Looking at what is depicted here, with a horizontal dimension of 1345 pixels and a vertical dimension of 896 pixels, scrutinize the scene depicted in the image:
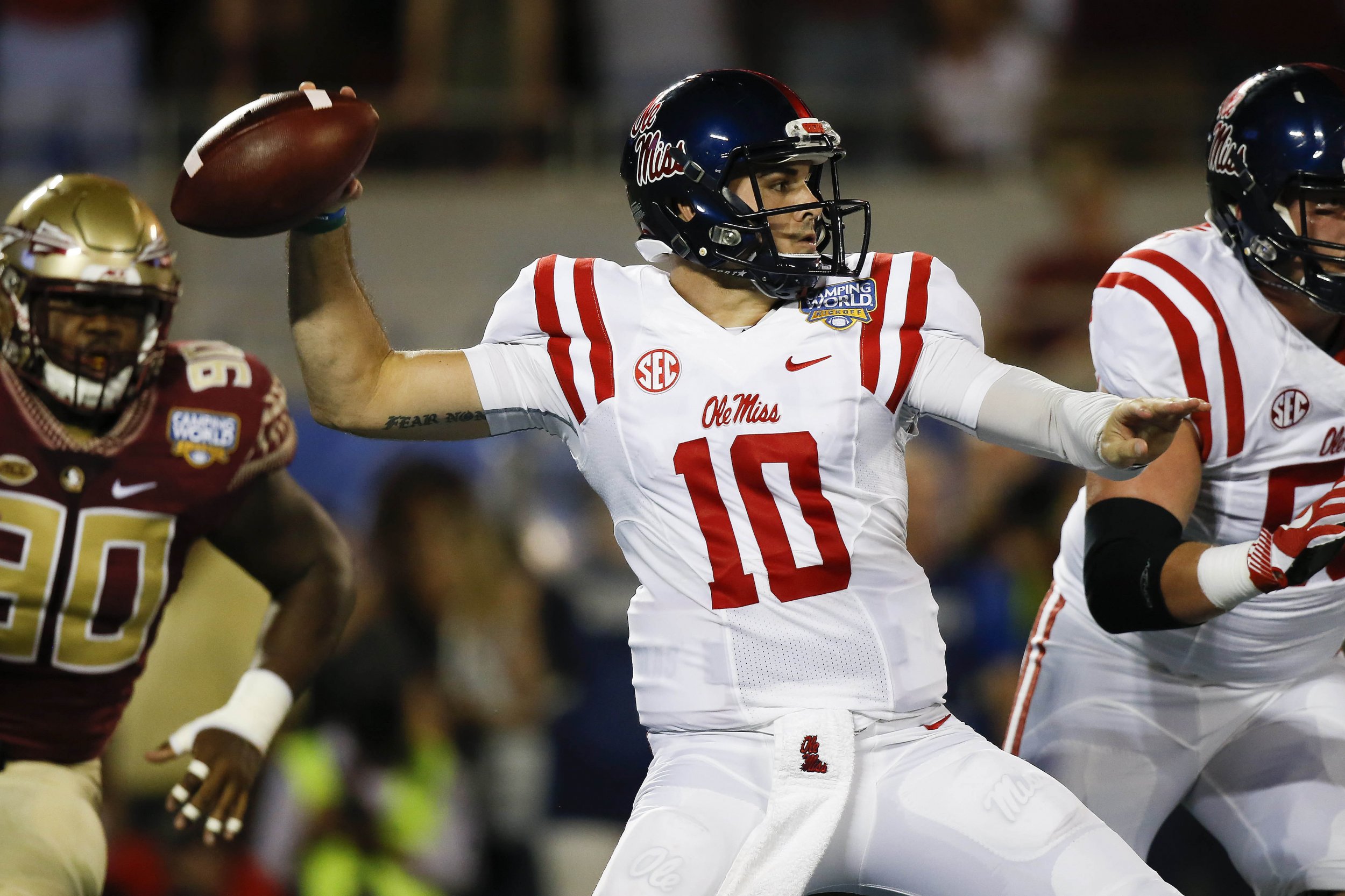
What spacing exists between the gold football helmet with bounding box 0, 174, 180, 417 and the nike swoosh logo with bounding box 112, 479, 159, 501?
0.51 feet

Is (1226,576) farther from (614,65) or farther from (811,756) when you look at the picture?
(614,65)

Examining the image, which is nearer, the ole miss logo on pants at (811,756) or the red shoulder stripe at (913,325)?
the ole miss logo on pants at (811,756)

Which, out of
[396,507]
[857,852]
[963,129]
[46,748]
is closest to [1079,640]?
[857,852]

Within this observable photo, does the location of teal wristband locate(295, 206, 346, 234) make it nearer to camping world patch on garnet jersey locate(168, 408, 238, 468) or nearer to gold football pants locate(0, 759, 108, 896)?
camping world patch on garnet jersey locate(168, 408, 238, 468)

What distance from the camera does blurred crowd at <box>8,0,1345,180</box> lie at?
7156 millimetres

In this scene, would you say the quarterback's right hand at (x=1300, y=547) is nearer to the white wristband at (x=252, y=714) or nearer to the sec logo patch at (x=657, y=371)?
the sec logo patch at (x=657, y=371)

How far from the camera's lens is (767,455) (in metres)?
2.72

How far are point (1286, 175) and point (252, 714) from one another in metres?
2.27

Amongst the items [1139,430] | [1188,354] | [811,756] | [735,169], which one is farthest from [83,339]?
[1188,354]

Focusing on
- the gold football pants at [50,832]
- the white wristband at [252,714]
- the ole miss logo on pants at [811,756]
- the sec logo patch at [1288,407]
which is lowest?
the gold football pants at [50,832]

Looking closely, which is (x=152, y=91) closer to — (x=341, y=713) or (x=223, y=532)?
(x=341, y=713)

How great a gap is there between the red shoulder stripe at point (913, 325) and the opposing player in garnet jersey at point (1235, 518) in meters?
0.49

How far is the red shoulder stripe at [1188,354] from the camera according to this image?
3041 millimetres

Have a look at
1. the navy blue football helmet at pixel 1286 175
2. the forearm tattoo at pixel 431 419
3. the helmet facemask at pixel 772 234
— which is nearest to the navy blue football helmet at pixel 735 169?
the helmet facemask at pixel 772 234
